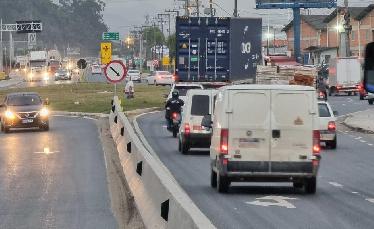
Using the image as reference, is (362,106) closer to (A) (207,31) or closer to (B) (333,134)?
(A) (207,31)

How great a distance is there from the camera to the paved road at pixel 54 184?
15555 mm

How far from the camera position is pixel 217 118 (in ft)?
64.7

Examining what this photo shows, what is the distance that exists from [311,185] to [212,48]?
26068 millimetres

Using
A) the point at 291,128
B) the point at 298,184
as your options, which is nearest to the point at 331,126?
the point at 298,184

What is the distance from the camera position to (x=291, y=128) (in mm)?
19016

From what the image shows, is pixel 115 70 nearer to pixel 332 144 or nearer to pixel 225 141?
pixel 332 144

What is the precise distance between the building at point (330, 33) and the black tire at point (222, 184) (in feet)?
322

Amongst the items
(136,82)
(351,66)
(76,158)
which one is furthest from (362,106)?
(136,82)

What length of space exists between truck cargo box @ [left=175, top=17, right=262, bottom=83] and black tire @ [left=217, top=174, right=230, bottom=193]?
25.2m

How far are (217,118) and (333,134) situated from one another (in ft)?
48.2

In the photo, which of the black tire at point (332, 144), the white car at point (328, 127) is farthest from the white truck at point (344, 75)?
the black tire at point (332, 144)

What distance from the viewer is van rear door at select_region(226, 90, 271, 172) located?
1895 centimetres

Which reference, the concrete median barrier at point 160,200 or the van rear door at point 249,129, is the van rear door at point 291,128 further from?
the concrete median barrier at point 160,200

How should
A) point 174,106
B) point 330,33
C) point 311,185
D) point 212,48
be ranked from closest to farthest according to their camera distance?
point 311,185
point 174,106
point 212,48
point 330,33
